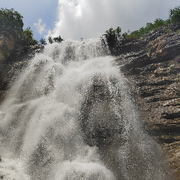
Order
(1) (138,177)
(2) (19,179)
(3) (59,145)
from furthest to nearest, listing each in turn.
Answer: (3) (59,145) < (1) (138,177) < (2) (19,179)

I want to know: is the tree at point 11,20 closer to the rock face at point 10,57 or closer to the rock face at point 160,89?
the rock face at point 10,57

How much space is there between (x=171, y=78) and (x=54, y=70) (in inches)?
428

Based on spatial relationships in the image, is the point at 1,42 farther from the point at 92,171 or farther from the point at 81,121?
the point at 92,171

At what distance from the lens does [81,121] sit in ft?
35.3

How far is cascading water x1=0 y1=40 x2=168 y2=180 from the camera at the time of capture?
26.9ft

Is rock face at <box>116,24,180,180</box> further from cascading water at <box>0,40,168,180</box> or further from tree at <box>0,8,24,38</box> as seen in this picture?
tree at <box>0,8,24,38</box>

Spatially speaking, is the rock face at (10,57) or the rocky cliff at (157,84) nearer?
the rocky cliff at (157,84)

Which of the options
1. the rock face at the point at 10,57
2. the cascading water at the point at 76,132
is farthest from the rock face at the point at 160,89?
the rock face at the point at 10,57

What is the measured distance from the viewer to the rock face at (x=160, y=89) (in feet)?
30.4

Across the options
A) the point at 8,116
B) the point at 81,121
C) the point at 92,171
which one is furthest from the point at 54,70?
the point at 92,171

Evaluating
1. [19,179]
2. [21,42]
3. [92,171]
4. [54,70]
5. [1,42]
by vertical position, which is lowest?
[92,171]

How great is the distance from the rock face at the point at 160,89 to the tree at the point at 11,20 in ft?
69.0

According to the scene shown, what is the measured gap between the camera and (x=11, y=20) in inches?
1082

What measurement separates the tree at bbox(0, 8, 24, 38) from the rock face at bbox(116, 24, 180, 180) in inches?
828
